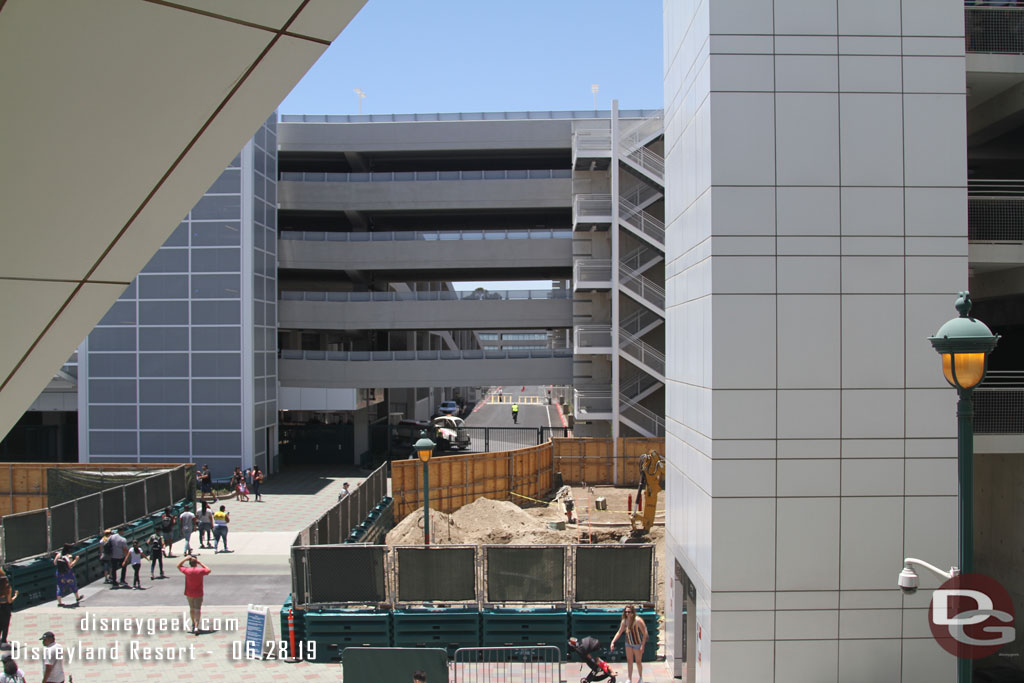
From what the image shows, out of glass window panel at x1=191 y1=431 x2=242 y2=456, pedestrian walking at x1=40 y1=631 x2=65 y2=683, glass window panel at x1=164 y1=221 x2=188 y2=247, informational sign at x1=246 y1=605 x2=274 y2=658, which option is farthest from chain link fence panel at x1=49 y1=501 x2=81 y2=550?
glass window panel at x1=164 y1=221 x2=188 y2=247

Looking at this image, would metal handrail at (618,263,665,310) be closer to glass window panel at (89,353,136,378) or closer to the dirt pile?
the dirt pile

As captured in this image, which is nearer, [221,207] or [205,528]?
[205,528]

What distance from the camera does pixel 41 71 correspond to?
6.93 ft

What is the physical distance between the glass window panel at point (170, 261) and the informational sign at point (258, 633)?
24678 mm

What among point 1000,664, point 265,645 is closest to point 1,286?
point 265,645

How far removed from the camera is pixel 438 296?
3938cm

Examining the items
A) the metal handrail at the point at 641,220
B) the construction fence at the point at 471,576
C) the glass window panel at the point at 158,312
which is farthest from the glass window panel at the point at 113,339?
the construction fence at the point at 471,576

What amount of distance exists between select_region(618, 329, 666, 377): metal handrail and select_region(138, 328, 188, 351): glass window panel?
1984cm

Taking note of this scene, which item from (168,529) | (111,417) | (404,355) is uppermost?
(404,355)

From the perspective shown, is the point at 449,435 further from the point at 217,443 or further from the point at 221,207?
the point at 221,207

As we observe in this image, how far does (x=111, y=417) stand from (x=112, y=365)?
2.36 m

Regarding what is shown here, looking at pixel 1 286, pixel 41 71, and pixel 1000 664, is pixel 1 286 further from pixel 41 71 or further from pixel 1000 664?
pixel 1000 664

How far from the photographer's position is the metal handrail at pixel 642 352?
1308 inches

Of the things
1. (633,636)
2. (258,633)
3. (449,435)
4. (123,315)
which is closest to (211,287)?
(123,315)
